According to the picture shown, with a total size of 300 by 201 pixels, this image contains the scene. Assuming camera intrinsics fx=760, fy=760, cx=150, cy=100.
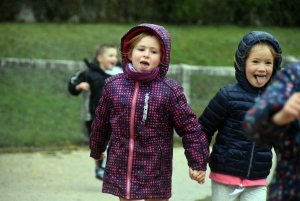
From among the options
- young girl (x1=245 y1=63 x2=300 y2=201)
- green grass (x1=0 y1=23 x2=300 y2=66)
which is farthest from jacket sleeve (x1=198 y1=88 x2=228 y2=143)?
green grass (x1=0 y1=23 x2=300 y2=66)

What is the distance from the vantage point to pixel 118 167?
475 centimetres

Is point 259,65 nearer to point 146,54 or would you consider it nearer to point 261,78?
point 261,78

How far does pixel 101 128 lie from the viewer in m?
4.96

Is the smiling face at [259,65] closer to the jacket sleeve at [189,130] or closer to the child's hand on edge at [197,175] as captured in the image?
the jacket sleeve at [189,130]

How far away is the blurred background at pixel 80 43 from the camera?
1014 centimetres

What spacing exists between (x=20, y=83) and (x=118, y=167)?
579 centimetres

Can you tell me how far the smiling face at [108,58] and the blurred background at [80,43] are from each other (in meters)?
2.09

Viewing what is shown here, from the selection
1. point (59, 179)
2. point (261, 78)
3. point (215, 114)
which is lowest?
point (59, 179)

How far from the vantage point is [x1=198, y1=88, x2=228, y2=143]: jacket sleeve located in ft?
16.0

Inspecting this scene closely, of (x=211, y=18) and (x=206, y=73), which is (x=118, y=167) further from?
(x=211, y=18)

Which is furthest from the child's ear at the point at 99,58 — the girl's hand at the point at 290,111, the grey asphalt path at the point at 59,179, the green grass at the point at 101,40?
the green grass at the point at 101,40

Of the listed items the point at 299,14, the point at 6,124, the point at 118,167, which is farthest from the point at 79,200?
the point at 299,14

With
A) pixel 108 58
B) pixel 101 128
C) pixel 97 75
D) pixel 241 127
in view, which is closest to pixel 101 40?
pixel 97 75

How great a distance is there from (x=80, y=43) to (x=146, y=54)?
10986mm
